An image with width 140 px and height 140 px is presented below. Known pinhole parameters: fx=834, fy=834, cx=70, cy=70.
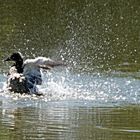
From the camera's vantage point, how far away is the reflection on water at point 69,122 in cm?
995

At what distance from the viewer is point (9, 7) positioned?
29922mm

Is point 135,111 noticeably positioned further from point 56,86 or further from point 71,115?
point 56,86

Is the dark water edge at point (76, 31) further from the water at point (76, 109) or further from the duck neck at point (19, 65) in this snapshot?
the water at point (76, 109)

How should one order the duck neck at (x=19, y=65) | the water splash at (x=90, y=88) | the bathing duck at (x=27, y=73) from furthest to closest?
the duck neck at (x=19, y=65), the bathing duck at (x=27, y=73), the water splash at (x=90, y=88)

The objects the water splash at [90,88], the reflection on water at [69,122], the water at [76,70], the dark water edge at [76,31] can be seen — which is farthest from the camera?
the dark water edge at [76,31]

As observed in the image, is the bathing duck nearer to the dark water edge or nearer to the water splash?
the water splash

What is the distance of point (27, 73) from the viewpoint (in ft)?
51.4

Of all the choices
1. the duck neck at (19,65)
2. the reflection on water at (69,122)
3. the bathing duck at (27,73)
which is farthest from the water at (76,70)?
the duck neck at (19,65)

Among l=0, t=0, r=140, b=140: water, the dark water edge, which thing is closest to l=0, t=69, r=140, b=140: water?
l=0, t=0, r=140, b=140: water

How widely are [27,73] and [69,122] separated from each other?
4840 millimetres

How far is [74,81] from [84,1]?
61.6 ft

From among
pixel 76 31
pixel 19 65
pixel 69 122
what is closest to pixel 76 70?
pixel 19 65

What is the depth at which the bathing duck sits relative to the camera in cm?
1482

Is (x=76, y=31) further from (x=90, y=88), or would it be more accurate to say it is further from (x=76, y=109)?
(x=76, y=109)
